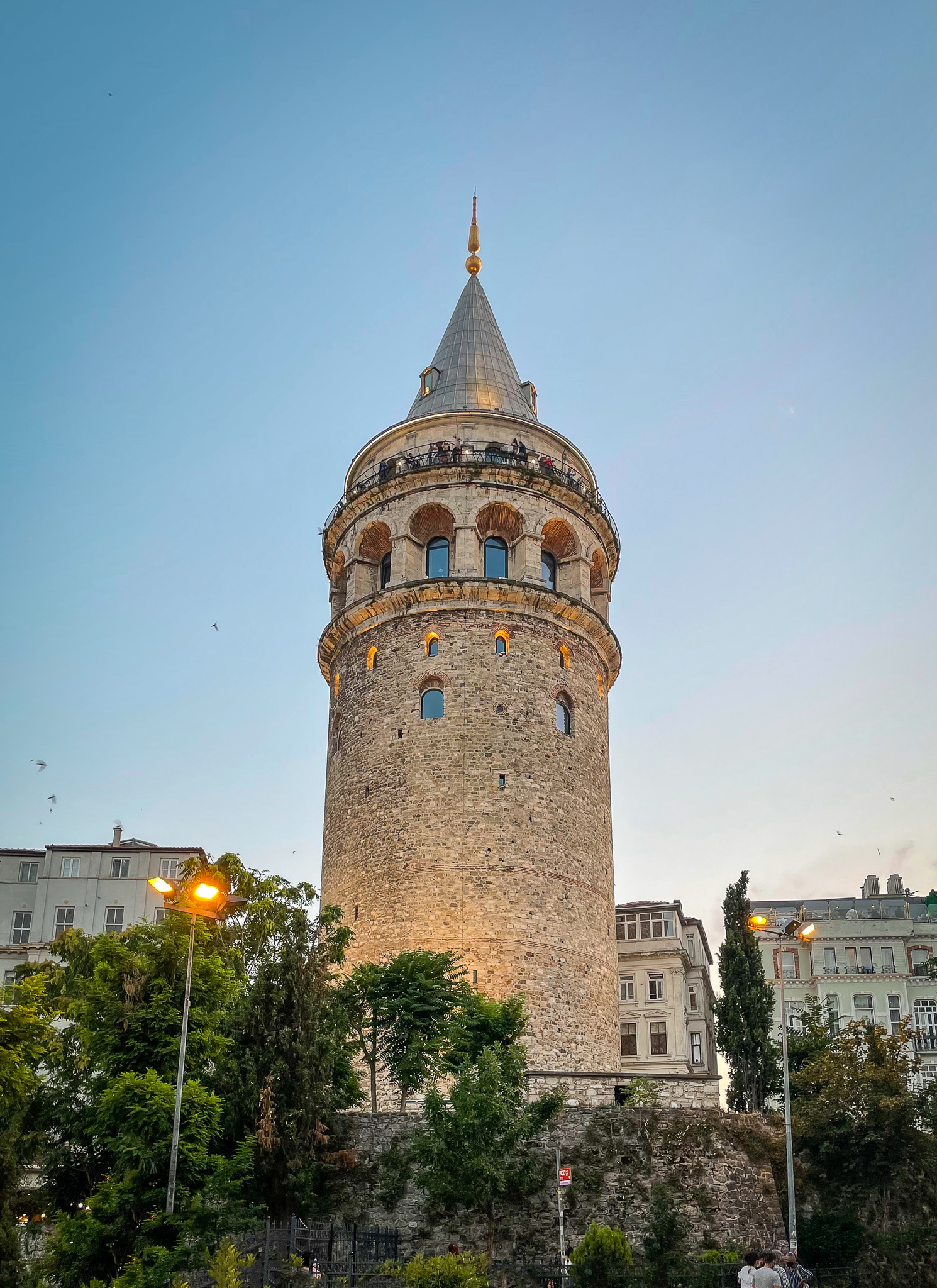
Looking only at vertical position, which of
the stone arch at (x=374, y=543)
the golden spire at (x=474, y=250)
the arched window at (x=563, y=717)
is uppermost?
the golden spire at (x=474, y=250)

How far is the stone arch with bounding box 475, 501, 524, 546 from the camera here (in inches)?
1527

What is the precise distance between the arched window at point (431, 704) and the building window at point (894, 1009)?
31114 mm

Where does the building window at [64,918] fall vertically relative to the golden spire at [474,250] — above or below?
below

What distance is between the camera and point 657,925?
52812mm

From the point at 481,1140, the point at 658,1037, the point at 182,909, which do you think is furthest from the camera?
the point at 658,1037

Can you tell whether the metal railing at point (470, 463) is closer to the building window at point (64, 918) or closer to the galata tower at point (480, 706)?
the galata tower at point (480, 706)

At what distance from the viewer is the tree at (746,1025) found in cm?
3962

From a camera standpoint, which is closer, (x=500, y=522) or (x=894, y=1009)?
(x=500, y=522)

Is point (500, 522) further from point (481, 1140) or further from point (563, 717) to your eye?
point (481, 1140)

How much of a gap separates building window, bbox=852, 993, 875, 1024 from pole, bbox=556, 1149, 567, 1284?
34.4 metres

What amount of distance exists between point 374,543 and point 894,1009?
3311 cm

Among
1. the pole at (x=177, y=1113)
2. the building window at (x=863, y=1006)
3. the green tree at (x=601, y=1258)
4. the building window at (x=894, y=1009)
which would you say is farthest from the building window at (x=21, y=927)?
the building window at (x=894, y=1009)

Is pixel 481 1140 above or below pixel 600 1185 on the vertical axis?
above

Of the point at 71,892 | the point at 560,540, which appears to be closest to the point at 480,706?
the point at 560,540
